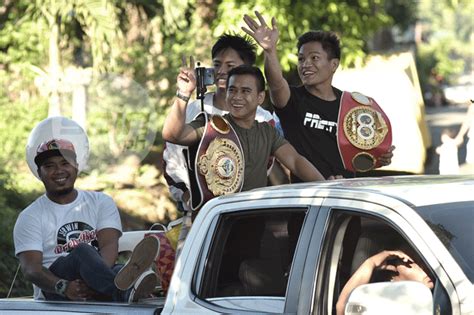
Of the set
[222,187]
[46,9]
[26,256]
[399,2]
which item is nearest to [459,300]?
[222,187]

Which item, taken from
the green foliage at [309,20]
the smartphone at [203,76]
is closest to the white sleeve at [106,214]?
the smartphone at [203,76]

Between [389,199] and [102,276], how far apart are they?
204 centimetres

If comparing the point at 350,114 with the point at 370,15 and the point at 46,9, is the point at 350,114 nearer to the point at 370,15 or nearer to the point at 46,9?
the point at 46,9

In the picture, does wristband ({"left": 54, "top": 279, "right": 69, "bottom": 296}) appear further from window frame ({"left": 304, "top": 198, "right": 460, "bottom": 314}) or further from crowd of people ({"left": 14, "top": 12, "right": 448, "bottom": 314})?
window frame ({"left": 304, "top": 198, "right": 460, "bottom": 314})

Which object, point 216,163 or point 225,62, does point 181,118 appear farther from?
point 225,62

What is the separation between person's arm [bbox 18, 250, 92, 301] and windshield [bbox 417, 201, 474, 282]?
2.20m

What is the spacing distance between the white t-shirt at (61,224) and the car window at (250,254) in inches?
67.3

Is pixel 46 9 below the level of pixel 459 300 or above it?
above

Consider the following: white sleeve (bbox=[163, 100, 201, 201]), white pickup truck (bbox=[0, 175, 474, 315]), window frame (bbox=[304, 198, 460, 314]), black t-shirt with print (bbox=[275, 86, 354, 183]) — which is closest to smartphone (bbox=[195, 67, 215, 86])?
white sleeve (bbox=[163, 100, 201, 201])

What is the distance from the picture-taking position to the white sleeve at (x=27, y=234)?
6.45m

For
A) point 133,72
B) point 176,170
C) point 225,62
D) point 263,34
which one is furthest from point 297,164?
point 133,72

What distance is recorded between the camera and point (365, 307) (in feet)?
13.2

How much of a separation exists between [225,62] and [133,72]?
1029 centimetres

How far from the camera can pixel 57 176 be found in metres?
6.77
